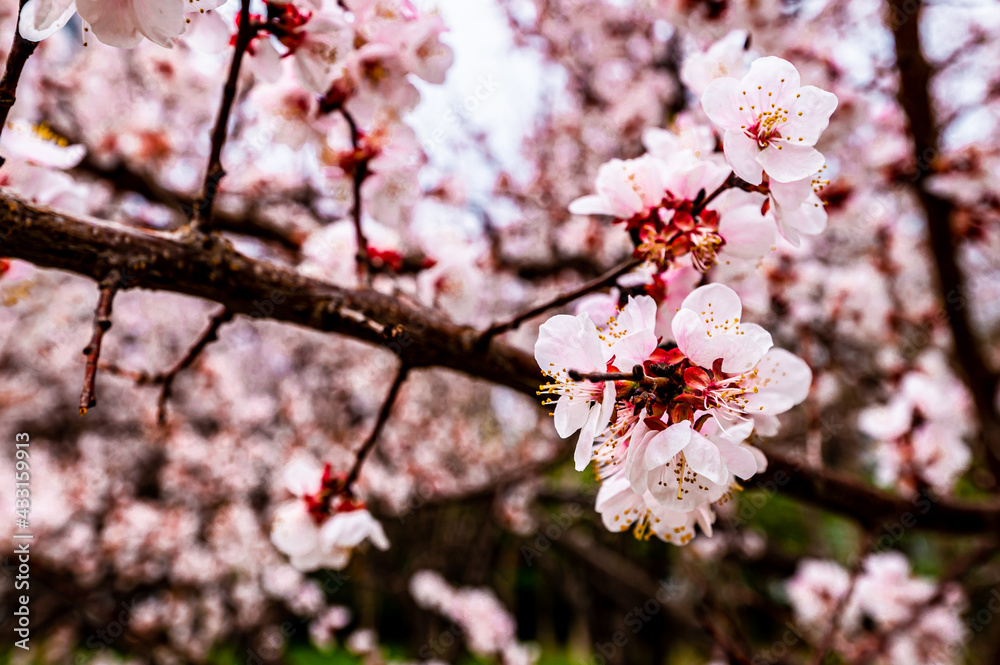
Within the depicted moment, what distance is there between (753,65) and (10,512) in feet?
20.0

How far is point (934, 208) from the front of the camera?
240 cm

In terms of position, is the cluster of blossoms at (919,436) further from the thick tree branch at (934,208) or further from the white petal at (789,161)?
the white petal at (789,161)

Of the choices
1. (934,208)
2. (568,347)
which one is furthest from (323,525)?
(934,208)

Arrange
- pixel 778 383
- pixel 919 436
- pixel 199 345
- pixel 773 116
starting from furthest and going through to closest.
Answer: pixel 919 436 → pixel 199 345 → pixel 778 383 → pixel 773 116

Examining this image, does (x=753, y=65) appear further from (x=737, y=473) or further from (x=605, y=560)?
(x=605, y=560)

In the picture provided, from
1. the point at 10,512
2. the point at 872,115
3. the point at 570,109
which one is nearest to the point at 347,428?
the point at 10,512

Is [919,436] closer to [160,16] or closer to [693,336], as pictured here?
[693,336]

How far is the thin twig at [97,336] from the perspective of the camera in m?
0.80

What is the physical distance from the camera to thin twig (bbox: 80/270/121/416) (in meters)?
0.80

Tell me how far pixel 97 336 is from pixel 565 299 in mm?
709

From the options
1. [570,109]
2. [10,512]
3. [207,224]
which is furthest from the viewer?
[570,109]

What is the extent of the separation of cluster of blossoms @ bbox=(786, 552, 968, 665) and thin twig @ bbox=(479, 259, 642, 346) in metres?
2.93

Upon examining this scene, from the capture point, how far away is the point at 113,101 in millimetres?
4402

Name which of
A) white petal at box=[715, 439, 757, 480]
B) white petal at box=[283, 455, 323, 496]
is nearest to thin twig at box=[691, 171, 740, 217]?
white petal at box=[715, 439, 757, 480]
